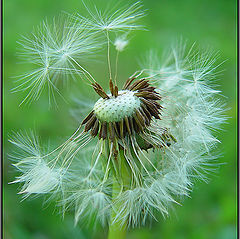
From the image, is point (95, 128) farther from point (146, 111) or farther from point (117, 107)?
point (146, 111)

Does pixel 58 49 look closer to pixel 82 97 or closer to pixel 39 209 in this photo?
pixel 82 97

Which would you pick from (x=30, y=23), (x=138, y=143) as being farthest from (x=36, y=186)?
(x=30, y=23)

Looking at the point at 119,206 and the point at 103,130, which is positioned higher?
the point at 103,130

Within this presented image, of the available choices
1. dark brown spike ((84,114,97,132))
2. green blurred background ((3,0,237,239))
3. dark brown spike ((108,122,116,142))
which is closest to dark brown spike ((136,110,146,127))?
dark brown spike ((108,122,116,142))

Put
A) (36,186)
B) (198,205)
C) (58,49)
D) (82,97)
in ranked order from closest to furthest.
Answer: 1. (36,186)
2. (58,49)
3. (198,205)
4. (82,97)

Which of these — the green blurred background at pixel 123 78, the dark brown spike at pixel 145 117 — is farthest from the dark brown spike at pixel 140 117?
the green blurred background at pixel 123 78

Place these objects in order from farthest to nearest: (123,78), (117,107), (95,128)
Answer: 1. (123,78)
2. (95,128)
3. (117,107)

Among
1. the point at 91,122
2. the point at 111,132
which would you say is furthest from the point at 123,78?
the point at 111,132
